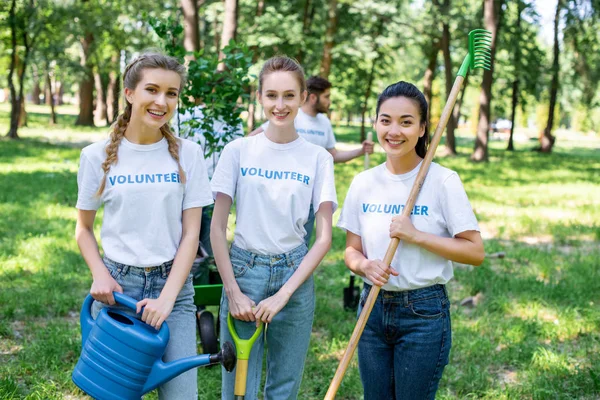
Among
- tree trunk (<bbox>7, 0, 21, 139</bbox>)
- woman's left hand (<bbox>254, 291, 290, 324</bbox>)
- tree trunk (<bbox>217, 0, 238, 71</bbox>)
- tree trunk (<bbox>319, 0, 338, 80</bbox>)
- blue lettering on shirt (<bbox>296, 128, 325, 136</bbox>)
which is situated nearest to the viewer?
woman's left hand (<bbox>254, 291, 290, 324</bbox>)

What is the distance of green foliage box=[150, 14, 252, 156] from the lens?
4535 millimetres

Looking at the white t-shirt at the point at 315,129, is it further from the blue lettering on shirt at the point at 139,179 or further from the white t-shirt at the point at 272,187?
the blue lettering on shirt at the point at 139,179

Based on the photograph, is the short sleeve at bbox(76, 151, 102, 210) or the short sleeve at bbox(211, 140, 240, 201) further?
the short sleeve at bbox(211, 140, 240, 201)

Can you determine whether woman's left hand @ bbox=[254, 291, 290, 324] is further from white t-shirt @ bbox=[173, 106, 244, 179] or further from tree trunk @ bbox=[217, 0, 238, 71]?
tree trunk @ bbox=[217, 0, 238, 71]

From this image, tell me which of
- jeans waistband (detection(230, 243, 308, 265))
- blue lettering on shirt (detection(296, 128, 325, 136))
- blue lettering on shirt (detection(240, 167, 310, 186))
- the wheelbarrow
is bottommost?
the wheelbarrow

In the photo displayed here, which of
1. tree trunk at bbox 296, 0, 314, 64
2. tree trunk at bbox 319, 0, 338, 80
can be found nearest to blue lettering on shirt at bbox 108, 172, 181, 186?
tree trunk at bbox 319, 0, 338, 80

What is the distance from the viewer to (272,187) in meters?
2.71

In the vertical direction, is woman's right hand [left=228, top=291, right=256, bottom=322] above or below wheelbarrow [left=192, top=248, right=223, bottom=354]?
above

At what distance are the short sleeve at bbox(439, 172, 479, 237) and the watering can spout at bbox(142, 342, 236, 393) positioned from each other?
976 mm

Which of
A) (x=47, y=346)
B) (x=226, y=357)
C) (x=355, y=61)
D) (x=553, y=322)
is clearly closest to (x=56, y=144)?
(x=355, y=61)

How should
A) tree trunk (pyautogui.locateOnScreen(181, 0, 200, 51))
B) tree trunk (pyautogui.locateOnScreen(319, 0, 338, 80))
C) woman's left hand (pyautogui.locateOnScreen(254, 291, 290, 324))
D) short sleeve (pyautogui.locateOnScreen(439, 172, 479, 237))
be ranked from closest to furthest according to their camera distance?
short sleeve (pyautogui.locateOnScreen(439, 172, 479, 237)) < woman's left hand (pyautogui.locateOnScreen(254, 291, 290, 324)) < tree trunk (pyautogui.locateOnScreen(181, 0, 200, 51)) < tree trunk (pyautogui.locateOnScreen(319, 0, 338, 80))

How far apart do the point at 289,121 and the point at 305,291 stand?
0.75m

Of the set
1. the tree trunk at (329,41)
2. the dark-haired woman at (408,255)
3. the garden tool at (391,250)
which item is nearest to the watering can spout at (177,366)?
the garden tool at (391,250)

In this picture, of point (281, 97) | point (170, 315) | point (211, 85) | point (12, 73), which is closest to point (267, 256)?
point (170, 315)
